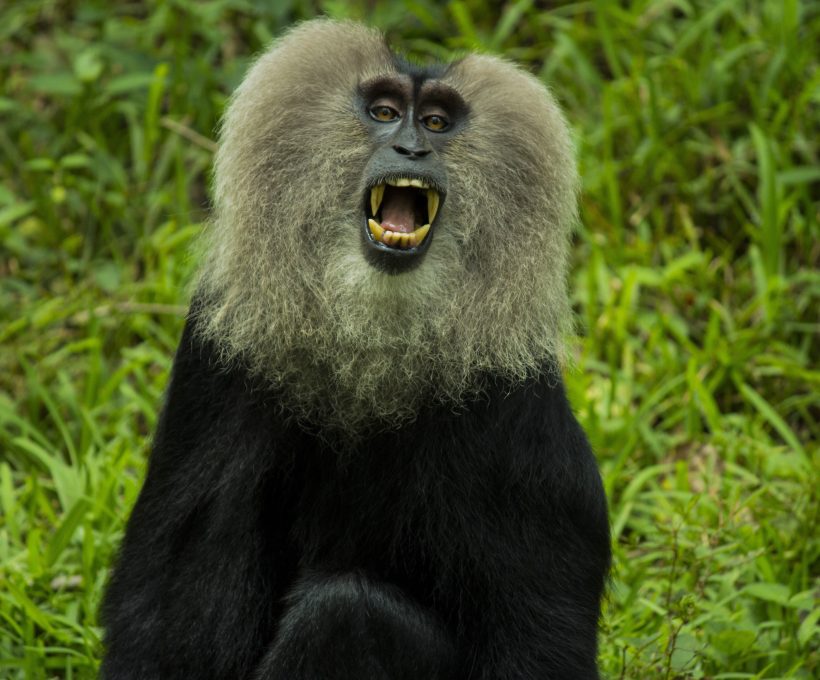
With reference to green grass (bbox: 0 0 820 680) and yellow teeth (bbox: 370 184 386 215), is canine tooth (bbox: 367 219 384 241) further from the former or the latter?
green grass (bbox: 0 0 820 680)

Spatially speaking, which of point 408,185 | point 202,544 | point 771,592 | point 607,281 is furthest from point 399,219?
point 607,281

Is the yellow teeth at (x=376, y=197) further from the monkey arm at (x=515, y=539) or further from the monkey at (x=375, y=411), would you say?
the monkey arm at (x=515, y=539)

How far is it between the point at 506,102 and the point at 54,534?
2.03 m

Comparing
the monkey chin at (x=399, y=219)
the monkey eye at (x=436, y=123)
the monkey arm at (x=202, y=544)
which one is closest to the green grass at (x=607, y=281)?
the monkey arm at (x=202, y=544)

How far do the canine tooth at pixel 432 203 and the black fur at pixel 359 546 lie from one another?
414 millimetres

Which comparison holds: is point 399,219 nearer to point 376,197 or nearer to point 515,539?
point 376,197

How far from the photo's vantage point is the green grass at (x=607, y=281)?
431 centimetres

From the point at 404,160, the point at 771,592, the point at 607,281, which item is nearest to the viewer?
the point at 404,160

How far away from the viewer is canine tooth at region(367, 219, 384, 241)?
127 inches

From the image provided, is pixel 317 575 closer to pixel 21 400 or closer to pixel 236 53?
pixel 21 400

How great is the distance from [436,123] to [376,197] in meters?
0.27

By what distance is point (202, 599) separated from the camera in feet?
11.1

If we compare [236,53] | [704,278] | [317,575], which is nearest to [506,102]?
[317,575]

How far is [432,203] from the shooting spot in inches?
128
